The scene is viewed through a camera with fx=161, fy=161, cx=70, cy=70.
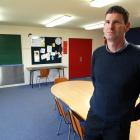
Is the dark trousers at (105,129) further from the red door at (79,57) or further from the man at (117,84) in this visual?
the red door at (79,57)

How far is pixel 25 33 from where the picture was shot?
244 inches

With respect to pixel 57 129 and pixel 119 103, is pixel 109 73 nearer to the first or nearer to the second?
pixel 119 103

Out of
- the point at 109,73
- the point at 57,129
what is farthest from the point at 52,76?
the point at 109,73

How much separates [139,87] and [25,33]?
5.81 meters

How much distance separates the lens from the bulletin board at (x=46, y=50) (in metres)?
6.48

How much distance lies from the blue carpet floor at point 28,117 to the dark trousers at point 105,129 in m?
1.76

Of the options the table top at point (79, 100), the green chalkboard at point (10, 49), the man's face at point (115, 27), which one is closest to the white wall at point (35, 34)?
the green chalkboard at point (10, 49)

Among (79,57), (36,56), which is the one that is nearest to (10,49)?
(36,56)

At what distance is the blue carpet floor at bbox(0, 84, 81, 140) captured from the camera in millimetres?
2789

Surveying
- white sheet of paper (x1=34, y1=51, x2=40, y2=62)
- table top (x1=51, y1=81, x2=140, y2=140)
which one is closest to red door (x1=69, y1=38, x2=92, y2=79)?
white sheet of paper (x1=34, y1=51, x2=40, y2=62)

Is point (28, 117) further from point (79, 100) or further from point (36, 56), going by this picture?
point (36, 56)

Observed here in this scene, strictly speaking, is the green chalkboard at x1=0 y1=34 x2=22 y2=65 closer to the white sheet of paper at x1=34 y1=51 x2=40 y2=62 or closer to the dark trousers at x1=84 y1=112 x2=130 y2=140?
the white sheet of paper at x1=34 y1=51 x2=40 y2=62

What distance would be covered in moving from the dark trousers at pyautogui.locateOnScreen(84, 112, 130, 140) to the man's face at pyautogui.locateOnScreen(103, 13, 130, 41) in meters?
0.53

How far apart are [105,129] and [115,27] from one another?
2.10 feet
